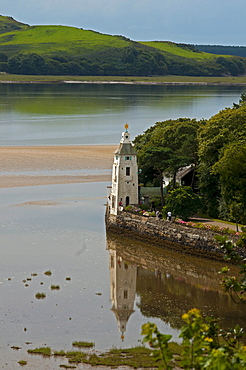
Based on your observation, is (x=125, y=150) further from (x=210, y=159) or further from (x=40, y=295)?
(x=40, y=295)

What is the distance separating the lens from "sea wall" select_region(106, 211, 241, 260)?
41.4 metres

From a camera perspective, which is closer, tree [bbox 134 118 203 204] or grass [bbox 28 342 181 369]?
grass [bbox 28 342 181 369]

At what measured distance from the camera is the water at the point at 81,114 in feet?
325

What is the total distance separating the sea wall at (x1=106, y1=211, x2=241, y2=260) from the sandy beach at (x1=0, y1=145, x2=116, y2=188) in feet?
60.2

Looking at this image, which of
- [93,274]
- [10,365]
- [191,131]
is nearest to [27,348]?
[10,365]

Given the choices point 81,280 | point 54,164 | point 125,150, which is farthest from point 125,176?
point 54,164

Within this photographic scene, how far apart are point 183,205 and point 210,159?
188 inches

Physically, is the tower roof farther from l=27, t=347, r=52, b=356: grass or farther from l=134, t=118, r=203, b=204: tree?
l=27, t=347, r=52, b=356: grass

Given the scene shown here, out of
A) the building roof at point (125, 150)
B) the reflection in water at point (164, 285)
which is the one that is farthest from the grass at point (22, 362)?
the building roof at point (125, 150)

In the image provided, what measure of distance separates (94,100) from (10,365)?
5602 inches

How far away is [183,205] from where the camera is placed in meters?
47.5

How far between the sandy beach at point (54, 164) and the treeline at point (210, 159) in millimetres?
11707

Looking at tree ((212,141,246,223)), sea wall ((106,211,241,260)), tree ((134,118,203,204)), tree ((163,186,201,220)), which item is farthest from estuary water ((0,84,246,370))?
tree ((212,141,246,223))

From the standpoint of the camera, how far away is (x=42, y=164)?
247 feet
